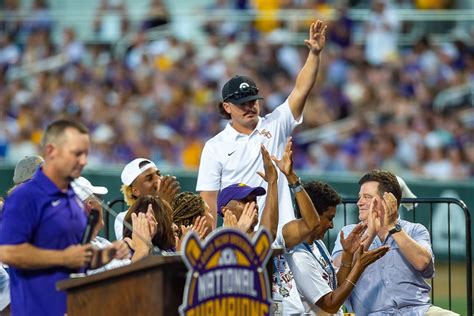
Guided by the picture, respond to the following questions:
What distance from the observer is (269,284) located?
661 centimetres

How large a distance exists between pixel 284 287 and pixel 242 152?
1.50 m

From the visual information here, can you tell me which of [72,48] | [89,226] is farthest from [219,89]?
[89,226]

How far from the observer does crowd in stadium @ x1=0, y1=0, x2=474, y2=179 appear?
1917 cm

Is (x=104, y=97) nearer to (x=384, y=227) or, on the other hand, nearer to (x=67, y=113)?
(x=67, y=113)

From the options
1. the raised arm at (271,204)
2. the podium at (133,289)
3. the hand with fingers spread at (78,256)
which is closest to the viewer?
the podium at (133,289)

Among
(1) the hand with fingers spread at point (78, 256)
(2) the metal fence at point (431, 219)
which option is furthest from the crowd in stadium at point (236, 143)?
(2) the metal fence at point (431, 219)

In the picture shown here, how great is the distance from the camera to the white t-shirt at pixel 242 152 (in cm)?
916

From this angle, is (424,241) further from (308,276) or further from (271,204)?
(271,204)

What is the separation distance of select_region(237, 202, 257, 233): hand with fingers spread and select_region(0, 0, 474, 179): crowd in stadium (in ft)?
38.1

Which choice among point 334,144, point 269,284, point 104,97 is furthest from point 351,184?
→ point 269,284

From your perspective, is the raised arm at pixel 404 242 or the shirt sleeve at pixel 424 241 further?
the shirt sleeve at pixel 424 241

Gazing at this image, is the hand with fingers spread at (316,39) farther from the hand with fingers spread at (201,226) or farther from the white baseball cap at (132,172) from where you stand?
the hand with fingers spread at (201,226)

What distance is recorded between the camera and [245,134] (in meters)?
9.39

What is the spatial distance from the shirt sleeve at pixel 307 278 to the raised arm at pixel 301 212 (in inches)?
15.5
